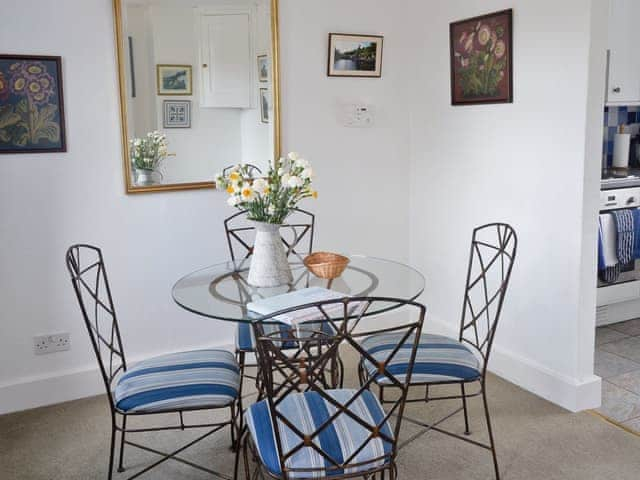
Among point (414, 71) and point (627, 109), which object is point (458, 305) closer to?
point (414, 71)

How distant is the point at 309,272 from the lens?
267cm

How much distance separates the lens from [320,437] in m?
1.88

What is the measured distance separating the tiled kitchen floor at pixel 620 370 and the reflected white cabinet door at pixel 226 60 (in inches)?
92.0

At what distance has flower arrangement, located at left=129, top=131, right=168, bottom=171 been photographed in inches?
127

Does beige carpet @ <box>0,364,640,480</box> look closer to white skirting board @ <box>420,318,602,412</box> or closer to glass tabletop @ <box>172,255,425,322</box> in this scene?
white skirting board @ <box>420,318,602,412</box>

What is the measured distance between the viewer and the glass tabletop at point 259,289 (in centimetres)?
227

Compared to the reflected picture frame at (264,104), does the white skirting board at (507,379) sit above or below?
below

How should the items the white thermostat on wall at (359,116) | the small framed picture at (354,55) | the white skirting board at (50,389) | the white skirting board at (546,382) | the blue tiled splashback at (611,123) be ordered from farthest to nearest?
the blue tiled splashback at (611,123)
the white thermostat on wall at (359,116)
the small framed picture at (354,55)
the white skirting board at (50,389)
the white skirting board at (546,382)

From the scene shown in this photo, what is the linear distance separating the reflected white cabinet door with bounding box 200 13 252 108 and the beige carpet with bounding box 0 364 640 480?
1.66m

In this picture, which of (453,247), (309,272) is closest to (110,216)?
(309,272)

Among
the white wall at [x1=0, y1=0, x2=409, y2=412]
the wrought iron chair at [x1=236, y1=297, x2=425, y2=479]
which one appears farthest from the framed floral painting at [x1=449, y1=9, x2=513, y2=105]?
the wrought iron chair at [x1=236, y1=297, x2=425, y2=479]

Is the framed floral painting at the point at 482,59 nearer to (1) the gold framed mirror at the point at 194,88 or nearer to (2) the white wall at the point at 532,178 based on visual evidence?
(2) the white wall at the point at 532,178

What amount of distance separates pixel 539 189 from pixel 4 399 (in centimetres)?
272

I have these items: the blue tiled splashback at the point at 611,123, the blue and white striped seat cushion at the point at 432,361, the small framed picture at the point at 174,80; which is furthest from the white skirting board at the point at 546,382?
the small framed picture at the point at 174,80
